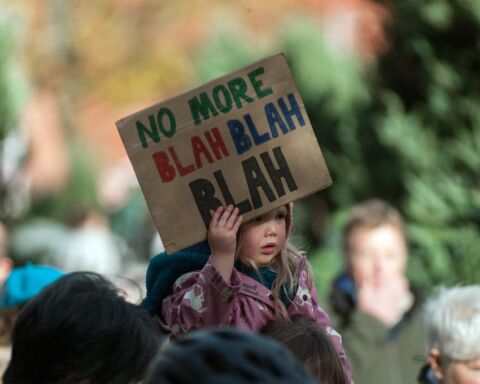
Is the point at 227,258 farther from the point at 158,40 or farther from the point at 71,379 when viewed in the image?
the point at 158,40

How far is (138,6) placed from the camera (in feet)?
105

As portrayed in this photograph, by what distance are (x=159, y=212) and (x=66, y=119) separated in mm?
26337

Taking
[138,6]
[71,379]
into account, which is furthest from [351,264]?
[138,6]

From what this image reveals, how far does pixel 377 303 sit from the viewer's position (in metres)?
7.43

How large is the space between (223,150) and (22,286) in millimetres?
1949

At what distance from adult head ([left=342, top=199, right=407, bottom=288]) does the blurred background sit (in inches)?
Answer: 32.4

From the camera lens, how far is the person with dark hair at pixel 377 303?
7.34m

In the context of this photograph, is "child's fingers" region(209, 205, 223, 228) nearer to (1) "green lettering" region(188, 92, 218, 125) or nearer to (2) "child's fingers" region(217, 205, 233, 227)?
(2) "child's fingers" region(217, 205, 233, 227)

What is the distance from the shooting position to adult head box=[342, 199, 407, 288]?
748 centimetres

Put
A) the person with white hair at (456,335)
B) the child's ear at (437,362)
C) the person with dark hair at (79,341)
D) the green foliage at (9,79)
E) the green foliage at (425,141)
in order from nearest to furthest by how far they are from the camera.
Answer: the person with dark hair at (79,341) < the person with white hair at (456,335) < the child's ear at (437,362) < the green foliage at (425,141) < the green foliage at (9,79)

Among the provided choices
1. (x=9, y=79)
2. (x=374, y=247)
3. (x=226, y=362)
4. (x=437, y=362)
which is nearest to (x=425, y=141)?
(x=374, y=247)

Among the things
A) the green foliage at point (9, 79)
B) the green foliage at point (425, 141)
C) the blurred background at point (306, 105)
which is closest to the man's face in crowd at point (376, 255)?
the blurred background at point (306, 105)

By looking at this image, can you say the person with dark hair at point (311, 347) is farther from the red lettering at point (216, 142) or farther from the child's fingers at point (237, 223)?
the red lettering at point (216, 142)

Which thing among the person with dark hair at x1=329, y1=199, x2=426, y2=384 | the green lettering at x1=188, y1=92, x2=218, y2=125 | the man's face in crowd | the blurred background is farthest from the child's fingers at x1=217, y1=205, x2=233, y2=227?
the man's face in crowd
